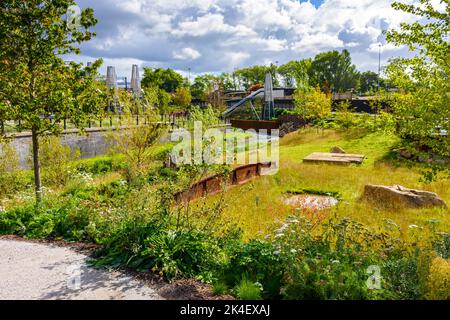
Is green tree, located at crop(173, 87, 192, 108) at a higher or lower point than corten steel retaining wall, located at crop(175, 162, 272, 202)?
higher

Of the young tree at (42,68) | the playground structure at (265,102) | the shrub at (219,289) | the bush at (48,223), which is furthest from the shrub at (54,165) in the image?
the playground structure at (265,102)

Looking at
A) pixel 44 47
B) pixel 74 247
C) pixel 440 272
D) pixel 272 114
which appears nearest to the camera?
pixel 440 272

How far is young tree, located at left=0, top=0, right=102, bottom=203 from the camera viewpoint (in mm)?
7629

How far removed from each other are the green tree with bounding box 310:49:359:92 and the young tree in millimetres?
66921

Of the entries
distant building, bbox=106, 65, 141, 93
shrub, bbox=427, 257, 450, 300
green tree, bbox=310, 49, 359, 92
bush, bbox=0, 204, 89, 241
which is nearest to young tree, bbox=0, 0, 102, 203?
bush, bbox=0, 204, 89, 241

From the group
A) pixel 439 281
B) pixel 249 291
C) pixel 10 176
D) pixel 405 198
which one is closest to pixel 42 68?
pixel 10 176

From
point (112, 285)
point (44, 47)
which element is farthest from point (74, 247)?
point (44, 47)

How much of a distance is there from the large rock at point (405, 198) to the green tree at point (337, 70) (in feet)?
209

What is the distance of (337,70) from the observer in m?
71.4

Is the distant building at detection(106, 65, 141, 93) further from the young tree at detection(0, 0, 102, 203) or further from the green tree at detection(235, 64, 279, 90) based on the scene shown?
the green tree at detection(235, 64, 279, 90)

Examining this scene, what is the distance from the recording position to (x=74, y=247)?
5.66 meters

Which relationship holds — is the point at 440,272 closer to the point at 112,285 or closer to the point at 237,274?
the point at 237,274
